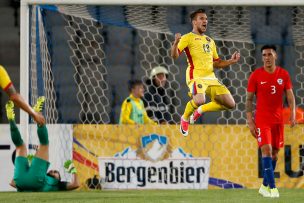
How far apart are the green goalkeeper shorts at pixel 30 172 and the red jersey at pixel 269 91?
6.78 feet

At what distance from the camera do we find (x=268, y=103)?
8.22 m

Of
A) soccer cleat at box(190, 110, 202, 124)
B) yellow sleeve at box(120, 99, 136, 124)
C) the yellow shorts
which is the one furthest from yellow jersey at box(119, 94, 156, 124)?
the yellow shorts

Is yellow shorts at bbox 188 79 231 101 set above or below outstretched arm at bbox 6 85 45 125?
above

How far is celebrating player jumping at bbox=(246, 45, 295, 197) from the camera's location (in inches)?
319

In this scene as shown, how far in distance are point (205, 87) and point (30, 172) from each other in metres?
1.90

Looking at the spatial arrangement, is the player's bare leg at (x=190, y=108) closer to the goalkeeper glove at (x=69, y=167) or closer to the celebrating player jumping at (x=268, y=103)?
the celebrating player jumping at (x=268, y=103)

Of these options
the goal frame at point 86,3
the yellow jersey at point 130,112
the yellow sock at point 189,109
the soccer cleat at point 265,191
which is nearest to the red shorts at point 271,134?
the soccer cleat at point 265,191

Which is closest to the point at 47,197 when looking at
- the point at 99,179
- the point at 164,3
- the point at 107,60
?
the point at 99,179

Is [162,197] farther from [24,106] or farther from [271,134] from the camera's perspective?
[24,106]

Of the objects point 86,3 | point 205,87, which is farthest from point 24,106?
point 86,3

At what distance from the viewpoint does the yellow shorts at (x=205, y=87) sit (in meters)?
8.61

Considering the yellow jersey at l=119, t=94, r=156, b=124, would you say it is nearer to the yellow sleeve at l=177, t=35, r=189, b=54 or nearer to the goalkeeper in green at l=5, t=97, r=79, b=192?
the yellow sleeve at l=177, t=35, r=189, b=54

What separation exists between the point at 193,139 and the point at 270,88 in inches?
68.4

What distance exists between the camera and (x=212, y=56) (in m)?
8.87
